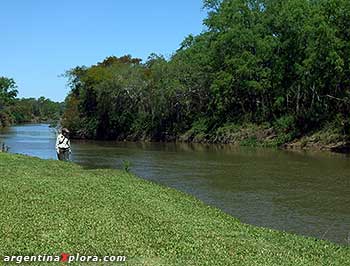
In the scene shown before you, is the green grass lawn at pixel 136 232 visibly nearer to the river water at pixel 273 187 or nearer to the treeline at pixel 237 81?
the river water at pixel 273 187

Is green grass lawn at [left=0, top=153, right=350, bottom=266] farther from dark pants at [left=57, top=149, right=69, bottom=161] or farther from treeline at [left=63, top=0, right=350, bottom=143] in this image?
treeline at [left=63, top=0, right=350, bottom=143]

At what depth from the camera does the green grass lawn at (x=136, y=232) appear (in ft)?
29.0

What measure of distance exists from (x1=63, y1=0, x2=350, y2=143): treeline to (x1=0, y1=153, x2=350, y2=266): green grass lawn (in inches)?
1326

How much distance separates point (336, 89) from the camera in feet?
162

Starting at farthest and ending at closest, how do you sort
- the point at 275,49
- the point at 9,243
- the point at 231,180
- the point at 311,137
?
the point at 275,49, the point at 311,137, the point at 231,180, the point at 9,243

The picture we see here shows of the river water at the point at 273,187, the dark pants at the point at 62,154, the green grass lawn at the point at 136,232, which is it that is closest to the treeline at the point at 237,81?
the river water at the point at 273,187

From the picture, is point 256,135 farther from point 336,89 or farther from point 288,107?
point 336,89

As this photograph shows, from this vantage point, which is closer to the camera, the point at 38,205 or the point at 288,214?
the point at 38,205

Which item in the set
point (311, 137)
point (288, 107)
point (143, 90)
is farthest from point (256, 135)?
point (143, 90)

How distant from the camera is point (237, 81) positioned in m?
58.3

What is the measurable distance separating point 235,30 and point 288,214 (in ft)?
141

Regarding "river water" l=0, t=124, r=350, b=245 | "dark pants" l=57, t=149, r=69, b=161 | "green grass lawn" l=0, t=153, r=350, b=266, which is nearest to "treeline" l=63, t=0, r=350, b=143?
"river water" l=0, t=124, r=350, b=245

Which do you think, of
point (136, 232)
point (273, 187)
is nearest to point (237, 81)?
point (273, 187)

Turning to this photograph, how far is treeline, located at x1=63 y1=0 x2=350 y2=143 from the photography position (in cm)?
4694
